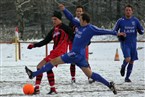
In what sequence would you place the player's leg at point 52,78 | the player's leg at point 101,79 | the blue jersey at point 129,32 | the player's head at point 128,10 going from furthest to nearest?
the blue jersey at point 129,32 < the player's head at point 128,10 < the player's leg at point 52,78 < the player's leg at point 101,79

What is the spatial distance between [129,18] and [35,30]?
3134 centimetres

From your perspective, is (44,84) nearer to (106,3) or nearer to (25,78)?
(25,78)

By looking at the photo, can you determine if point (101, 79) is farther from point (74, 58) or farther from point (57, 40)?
point (57, 40)

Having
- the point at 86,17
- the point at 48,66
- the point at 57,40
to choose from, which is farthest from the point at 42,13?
the point at 48,66

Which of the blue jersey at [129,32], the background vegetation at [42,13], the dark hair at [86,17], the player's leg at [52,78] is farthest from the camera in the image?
the background vegetation at [42,13]

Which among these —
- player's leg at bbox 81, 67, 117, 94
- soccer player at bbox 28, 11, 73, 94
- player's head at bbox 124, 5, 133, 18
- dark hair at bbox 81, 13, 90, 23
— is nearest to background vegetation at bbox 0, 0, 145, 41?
player's head at bbox 124, 5, 133, 18

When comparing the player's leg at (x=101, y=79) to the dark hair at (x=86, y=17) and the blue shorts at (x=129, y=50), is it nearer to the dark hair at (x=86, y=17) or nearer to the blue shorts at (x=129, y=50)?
the dark hair at (x=86, y=17)

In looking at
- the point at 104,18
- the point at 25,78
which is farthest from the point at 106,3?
the point at 25,78

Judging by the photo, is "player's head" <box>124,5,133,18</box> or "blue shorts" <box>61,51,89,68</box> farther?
"player's head" <box>124,5,133,18</box>

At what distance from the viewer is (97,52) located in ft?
88.5

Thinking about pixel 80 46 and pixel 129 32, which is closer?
pixel 80 46

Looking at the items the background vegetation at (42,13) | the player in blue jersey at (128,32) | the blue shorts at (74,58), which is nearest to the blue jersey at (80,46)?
the blue shorts at (74,58)

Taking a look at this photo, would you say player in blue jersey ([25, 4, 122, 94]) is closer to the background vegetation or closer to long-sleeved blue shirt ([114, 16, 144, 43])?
long-sleeved blue shirt ([114, 16, 144, 43])

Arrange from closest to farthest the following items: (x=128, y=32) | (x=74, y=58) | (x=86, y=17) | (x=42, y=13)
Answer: (x=74, y=58) < (x=86, y=17) < (x=128, y=32) < (x=42, y=13)
